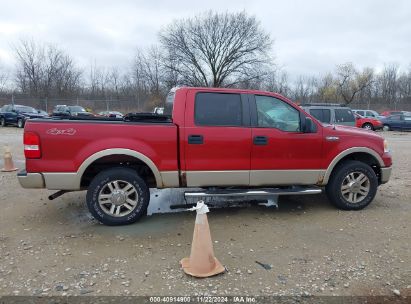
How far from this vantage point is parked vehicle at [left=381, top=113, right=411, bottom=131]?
2706cm

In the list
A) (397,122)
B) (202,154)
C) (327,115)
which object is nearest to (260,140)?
(202,154)

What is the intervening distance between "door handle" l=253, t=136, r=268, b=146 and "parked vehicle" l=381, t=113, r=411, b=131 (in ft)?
85.9

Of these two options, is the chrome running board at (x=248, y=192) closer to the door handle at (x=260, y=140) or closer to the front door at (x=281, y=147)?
the front door at (x=281, y=147)

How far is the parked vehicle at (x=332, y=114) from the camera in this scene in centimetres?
1432

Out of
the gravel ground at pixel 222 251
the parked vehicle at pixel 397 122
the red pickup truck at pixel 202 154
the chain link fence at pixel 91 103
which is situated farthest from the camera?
the chain link fence at pixel 91 103

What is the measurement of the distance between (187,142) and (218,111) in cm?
67

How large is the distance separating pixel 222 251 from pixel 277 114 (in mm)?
2297

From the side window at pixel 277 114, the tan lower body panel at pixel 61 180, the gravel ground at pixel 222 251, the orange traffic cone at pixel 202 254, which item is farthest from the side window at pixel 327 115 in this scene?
the orange traffic cone at pixel 202 254

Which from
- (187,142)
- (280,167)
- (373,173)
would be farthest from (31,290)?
(373,173)

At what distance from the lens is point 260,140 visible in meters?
5.17

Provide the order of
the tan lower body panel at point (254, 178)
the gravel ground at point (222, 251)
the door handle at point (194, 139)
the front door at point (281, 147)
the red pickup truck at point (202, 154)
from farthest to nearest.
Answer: the front door at point (281, 147) → the tan lower body panel at point (254, 178) → the door handle at point (194, 139) → the red pickup truck at point (202, 154) → the gravel ground at point (222, 251)

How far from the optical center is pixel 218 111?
5.18m

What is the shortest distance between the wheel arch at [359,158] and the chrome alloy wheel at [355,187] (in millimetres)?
290

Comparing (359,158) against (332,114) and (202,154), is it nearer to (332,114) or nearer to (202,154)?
(202,154)
